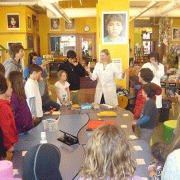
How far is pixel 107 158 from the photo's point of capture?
4.32 ft

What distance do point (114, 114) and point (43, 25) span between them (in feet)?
38.6

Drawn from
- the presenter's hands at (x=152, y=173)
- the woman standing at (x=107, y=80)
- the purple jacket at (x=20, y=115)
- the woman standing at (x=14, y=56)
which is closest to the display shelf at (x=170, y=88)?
the woman standing at (x=107, y=80)

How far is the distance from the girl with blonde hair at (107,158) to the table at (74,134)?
0.67 metres

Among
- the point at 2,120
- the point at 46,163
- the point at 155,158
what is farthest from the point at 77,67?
the point at 46,163

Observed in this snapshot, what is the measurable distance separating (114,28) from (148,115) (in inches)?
164

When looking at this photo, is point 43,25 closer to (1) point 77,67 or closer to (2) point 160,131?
(1) point 77,67

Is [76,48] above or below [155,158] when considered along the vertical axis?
above

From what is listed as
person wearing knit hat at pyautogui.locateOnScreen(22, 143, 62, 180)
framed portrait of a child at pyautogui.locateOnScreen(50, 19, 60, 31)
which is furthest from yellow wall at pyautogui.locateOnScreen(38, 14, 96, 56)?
person wearing knit hat at pyautogui.locateOnScreen(22, 143, 62, 180)

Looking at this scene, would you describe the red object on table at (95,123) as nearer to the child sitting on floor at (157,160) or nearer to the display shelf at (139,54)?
the child sitting on floor at (157,160)

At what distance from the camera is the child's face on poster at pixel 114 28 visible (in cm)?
659

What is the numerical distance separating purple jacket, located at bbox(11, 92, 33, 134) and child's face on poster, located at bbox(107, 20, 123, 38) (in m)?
4.41

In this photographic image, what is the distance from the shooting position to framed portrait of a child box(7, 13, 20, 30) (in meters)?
11.0

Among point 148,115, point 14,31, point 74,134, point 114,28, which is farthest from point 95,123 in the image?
point 14,31

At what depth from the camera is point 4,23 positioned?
11.1m
